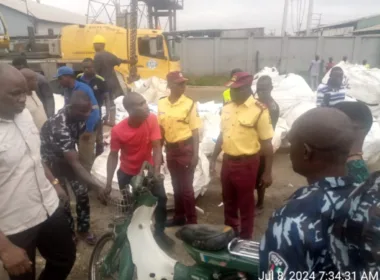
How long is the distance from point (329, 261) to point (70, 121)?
7.84 ft

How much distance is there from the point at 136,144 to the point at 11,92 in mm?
1415

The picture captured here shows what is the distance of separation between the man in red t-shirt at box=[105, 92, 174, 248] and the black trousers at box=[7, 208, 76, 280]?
753 millimetres

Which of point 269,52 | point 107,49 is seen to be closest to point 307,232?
point 107,49

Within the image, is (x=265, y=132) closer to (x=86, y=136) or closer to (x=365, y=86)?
(x=86, y=136)

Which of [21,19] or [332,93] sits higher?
[21,19]

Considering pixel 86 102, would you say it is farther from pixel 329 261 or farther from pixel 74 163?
pixel 329 261

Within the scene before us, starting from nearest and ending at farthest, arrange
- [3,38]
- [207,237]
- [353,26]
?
1. [207,237]
2. [3,38]
3. [353,26]

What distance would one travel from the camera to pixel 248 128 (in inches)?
128

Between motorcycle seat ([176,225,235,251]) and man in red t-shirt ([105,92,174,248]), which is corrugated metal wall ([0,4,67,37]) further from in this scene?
motorcycle seat ([176,225,235,251])

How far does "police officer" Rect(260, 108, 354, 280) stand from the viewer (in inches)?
44.8

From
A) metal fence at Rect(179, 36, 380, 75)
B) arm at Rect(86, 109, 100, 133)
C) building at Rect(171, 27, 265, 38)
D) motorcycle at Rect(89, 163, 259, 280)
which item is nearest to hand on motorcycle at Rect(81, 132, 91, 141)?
arm at Rect(86, 109, 100, 133)

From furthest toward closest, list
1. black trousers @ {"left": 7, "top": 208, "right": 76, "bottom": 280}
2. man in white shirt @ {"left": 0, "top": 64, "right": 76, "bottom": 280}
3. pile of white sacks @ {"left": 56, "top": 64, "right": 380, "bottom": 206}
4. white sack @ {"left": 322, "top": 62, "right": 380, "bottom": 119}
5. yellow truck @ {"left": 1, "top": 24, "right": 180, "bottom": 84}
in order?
yellow truck @ {"left": 1, "top": 24, "right": 180, "bottom": 84}
white sack @ {"left": 322, "top": 62, "right": 380, "bottom": 119}
pile of white sacks @ {"left": 56, "top": 64, "right": 380, "bottom": 206}
black trousers @ {"left": 7, "top": 208, "right": 76, "bottom": 280}
man in white shirt @ {"left": 0, "top": 64, "right": 76, "bottom": 280}

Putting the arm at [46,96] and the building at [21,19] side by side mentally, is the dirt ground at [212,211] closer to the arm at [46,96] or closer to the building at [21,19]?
the arm at [46,96]

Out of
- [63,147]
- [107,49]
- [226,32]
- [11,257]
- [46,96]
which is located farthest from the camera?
[226,32]
